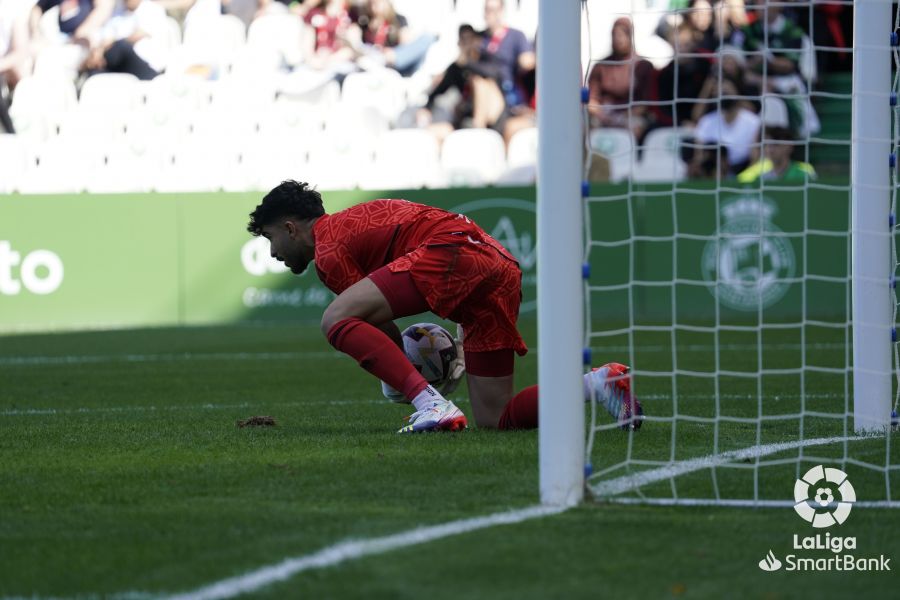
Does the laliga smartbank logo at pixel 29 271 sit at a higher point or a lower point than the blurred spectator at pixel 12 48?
lower

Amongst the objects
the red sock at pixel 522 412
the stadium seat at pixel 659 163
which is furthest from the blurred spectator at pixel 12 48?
the red sock at pixel 522 412

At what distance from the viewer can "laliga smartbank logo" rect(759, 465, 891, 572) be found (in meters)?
3.19

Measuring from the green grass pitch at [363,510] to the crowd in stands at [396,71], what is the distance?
8.52 metres

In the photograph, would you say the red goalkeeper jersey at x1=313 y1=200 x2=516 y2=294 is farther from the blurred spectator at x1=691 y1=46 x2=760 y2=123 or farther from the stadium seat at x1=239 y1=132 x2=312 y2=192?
the stadium seat at x1=239 y1=132 x2=312 y2=192

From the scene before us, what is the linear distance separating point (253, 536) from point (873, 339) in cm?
305

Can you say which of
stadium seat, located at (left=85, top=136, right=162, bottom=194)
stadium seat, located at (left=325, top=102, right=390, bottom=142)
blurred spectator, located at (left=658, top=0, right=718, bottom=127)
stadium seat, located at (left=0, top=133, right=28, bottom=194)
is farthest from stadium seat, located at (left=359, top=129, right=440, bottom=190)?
stadium seat, located at (left=0, top=133, right=28, bottom=194)

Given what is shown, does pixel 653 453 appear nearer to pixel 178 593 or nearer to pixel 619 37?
pixel 178 593

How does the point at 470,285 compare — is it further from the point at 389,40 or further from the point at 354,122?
the point at 389,40

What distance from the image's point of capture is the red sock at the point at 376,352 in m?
5.32

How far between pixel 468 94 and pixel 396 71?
1076 mm

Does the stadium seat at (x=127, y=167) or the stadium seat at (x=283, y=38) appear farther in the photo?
the stadium seat at (x=283, y=38)

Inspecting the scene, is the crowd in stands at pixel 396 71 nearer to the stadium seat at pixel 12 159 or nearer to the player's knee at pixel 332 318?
the stadium seat at pixel 12 159

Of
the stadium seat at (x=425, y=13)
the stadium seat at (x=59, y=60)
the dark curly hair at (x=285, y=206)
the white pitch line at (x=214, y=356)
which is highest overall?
the stadium seat at (x=425, y=13)


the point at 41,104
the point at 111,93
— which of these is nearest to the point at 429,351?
the point at 111,93
